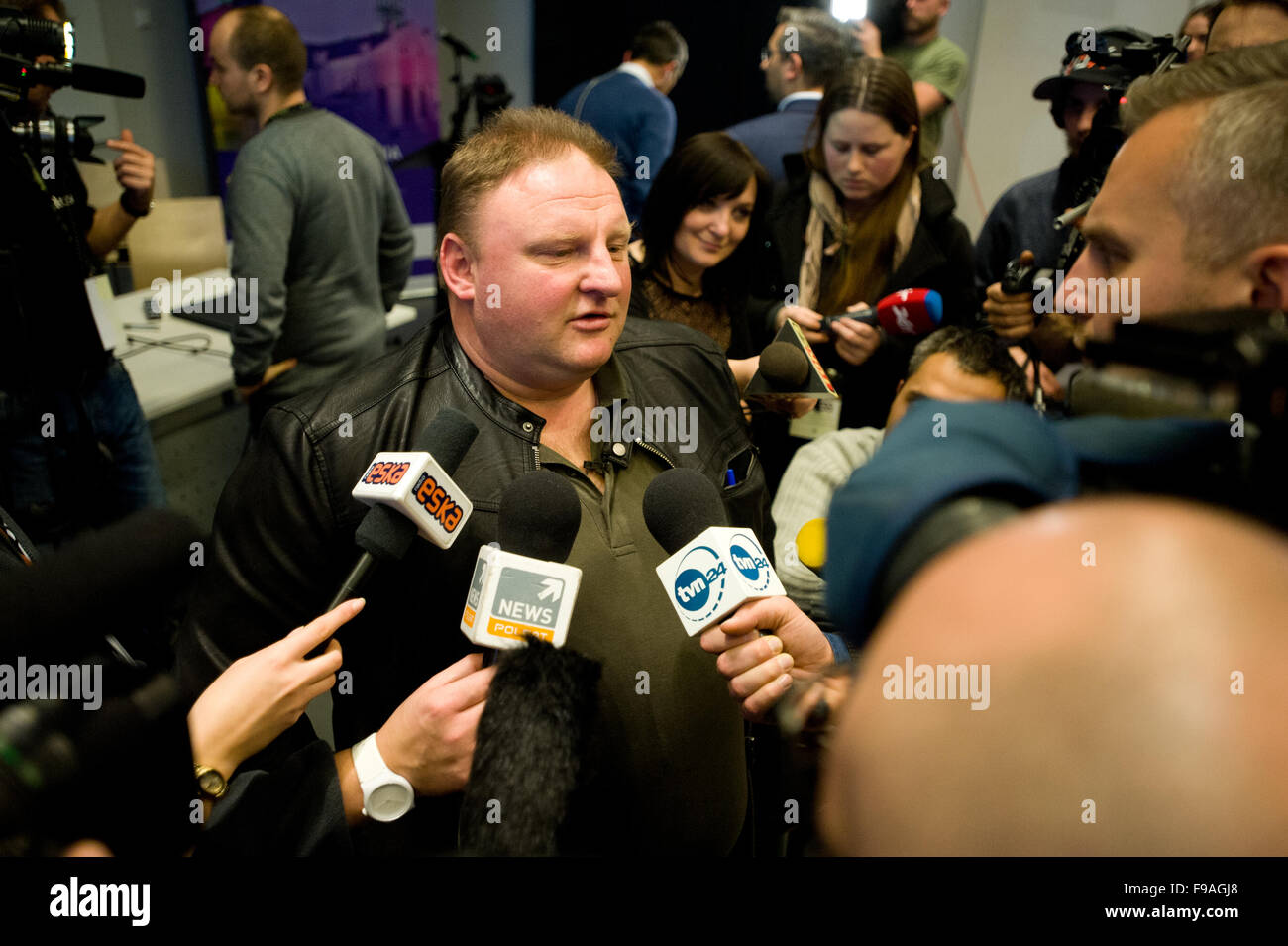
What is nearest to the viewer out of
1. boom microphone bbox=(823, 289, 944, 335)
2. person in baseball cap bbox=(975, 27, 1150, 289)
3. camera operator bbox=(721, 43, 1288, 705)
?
camera operator bbox=(721, 43, 1288, 705)

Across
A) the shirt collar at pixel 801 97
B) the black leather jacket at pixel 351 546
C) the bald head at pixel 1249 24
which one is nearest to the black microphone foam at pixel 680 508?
the black leather jacket at pixel 351 546

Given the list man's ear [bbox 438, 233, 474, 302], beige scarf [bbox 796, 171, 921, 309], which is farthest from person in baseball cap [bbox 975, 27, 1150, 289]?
man's ear [bbox 438, 233, 474, 302]

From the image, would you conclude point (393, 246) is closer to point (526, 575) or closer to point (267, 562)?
point (267, 562)

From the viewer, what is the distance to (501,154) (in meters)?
1.37

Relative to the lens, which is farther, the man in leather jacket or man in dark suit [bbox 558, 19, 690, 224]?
man in dark suit [bbox 558, 19, 690, 224]

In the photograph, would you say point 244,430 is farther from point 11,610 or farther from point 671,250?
point 11,610

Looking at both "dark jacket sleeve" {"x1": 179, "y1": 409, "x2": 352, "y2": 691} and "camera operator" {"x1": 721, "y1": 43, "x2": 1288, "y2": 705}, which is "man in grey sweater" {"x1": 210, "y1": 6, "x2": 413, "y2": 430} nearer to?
"dark jacket sleeve" {"x1": 179, "y1": 409, "x2": 352, "y2": 691}

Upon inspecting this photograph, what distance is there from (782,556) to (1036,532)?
1.47m

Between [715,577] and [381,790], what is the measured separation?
0.54 metres

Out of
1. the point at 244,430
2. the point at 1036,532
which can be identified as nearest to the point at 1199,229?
the point at 1036,532

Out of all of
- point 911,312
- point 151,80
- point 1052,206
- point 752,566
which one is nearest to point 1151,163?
point 752,566

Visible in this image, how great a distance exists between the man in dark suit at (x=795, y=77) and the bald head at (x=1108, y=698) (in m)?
2.75

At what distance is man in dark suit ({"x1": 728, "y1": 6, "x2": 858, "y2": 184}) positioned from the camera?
302 cm
